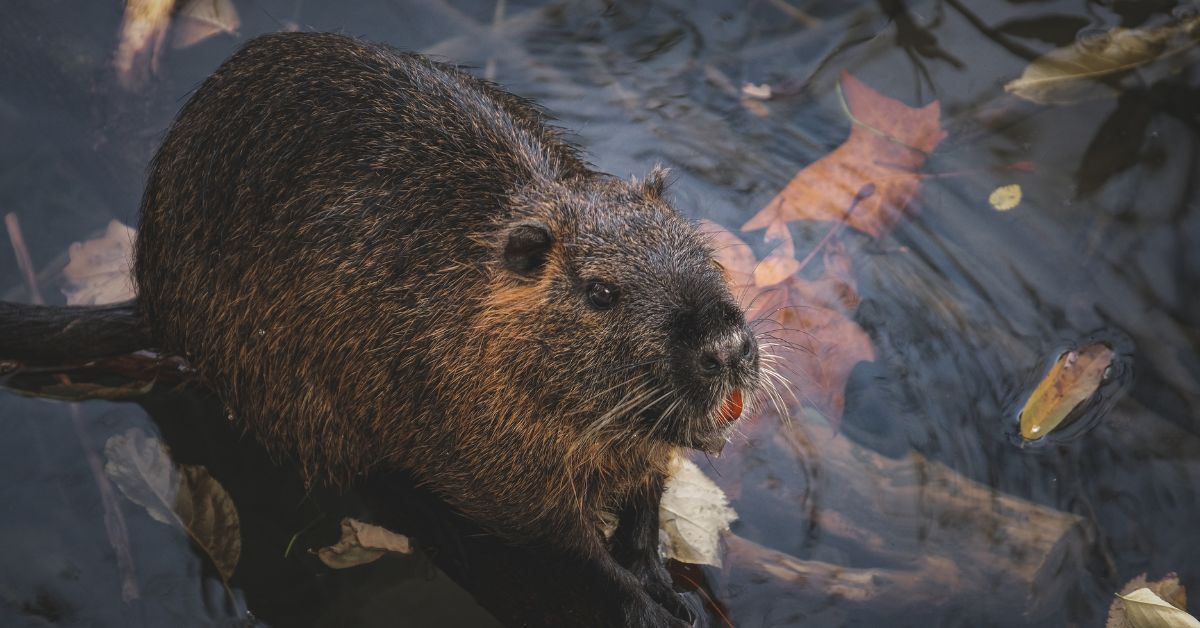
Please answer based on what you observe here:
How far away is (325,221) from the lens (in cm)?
341

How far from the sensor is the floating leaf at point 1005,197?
4.61m

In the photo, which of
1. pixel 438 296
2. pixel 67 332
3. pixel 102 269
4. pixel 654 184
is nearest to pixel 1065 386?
pixel 654 184

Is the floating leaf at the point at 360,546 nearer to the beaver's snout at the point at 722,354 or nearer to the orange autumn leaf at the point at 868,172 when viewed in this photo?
the beaver's snout at the point at 722,354

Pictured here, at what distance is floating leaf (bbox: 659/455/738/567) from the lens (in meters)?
3.64

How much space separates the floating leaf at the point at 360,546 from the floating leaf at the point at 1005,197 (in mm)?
2721

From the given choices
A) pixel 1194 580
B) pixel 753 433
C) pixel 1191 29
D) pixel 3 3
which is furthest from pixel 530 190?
pixel 1191 29

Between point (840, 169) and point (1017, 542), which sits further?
point (840, 169)

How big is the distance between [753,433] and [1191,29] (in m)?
2.96

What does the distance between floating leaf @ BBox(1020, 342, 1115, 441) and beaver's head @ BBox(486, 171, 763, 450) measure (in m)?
1.34

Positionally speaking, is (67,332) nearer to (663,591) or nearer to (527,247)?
(527,247)

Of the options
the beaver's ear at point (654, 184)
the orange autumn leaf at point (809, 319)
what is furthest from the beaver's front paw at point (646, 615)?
the beaver's ear at point (654, 184)

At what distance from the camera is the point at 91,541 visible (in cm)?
360

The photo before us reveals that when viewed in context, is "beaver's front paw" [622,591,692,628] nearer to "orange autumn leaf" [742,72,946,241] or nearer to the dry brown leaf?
the dry brown leaf

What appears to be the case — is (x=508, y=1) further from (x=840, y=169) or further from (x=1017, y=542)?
(x=1017, y=542)
